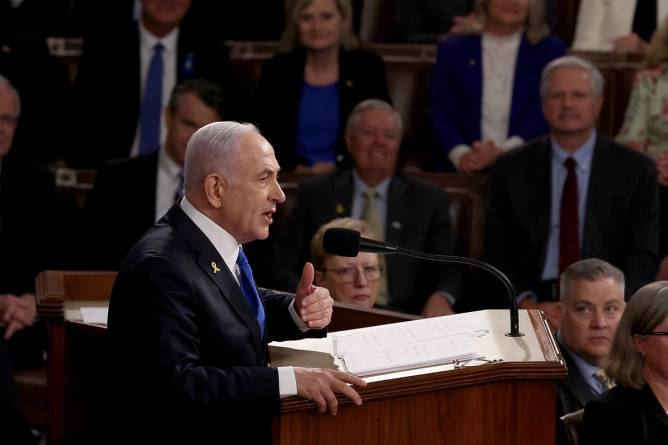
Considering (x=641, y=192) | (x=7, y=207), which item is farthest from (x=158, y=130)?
(x=641, y=192)

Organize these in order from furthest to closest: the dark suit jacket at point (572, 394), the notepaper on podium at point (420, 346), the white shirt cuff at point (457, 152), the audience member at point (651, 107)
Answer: the white shirt cuff at point (457, 152), the audience member at point (651, 107), the dark suit jacket at point (572, 394), the notepaper on podium at point (420, 346)

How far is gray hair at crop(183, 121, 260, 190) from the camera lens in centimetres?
219

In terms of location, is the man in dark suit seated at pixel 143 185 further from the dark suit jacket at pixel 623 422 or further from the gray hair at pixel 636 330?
the dark suit jacket at pixel 623 422

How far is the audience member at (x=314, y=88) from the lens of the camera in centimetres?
491

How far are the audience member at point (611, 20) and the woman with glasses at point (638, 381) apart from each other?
9.24 feet

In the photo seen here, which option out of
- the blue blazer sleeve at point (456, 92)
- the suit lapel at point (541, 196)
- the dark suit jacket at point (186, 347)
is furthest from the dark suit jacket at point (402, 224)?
the dark suit jacket at point (186, 347)

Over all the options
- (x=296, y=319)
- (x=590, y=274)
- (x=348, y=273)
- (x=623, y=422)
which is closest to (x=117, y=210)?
(x=348, y=273)

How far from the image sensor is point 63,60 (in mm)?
5266

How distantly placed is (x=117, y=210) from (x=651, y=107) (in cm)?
209

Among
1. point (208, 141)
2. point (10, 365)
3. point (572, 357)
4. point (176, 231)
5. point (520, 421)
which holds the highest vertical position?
point (208, 141)

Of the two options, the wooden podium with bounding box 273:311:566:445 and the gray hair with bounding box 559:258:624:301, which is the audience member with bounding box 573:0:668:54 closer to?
the gray hair with bounding box 559:258:624:301

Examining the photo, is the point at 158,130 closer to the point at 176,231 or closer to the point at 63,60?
the point at 63,60

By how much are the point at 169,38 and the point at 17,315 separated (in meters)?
1.53

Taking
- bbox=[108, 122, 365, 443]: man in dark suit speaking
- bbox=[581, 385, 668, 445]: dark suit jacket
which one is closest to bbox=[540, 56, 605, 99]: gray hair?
bbox=[581, 385, 668, 445]: dark suit jacket
